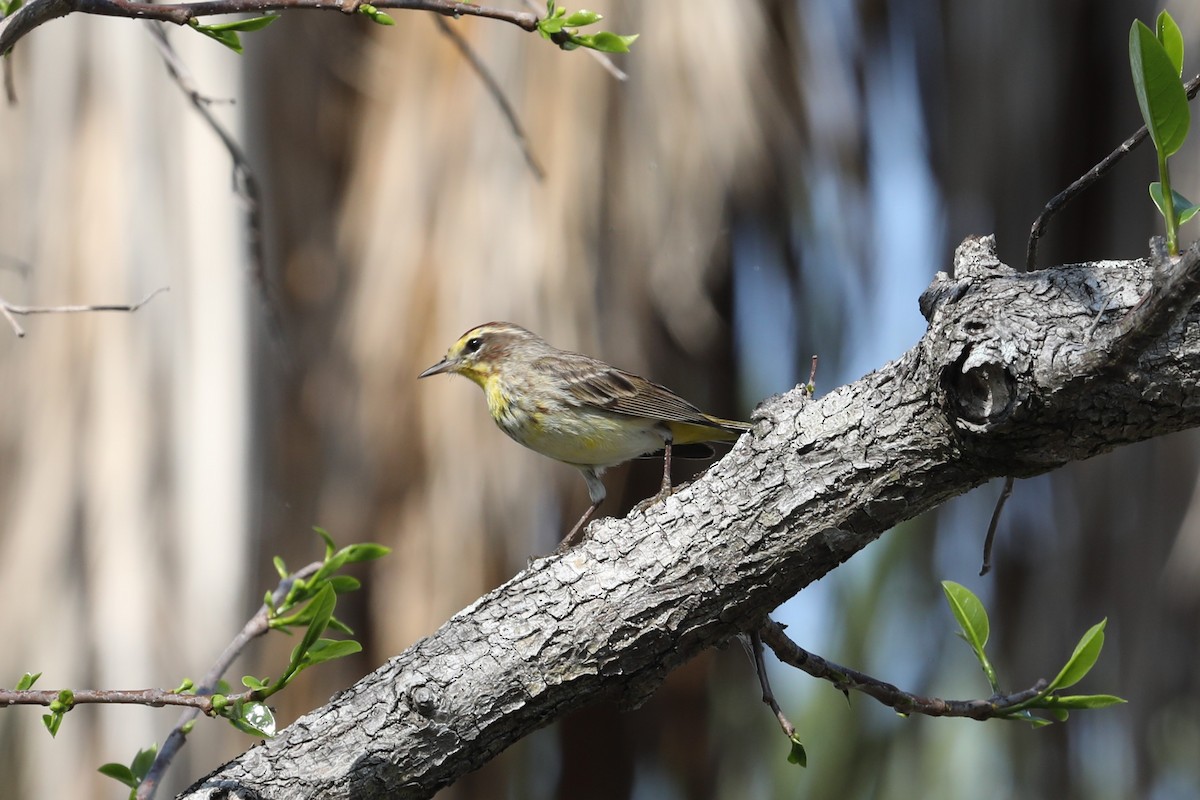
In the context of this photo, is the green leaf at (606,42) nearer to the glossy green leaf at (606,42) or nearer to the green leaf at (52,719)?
the glossy green leaf at (606,42)

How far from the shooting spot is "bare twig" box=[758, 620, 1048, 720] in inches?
73.0

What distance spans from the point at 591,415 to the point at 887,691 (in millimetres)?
1761

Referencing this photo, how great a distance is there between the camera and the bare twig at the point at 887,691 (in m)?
1.86

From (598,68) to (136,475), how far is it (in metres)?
2.65

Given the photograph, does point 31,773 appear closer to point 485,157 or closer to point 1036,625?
point 485,157

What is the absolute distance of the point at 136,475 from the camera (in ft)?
16.0

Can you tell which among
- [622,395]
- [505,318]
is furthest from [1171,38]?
[505,318]

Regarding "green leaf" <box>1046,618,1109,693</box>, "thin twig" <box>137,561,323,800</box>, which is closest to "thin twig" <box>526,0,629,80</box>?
"thin twig" <box>137,561,323,800</box>

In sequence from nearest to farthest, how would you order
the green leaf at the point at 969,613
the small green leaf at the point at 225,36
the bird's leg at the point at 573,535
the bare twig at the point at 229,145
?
the small green leaf at the point at 225,36, the green leaf at the point at 969,613, the bird's leg at the point at 573,535, the bare twig at the point at 229,145

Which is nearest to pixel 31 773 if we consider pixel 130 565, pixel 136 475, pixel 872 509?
pixel 130 565

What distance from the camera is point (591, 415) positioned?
3594 millimetres

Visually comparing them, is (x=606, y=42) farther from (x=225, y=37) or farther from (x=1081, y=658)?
(x=1081, y=658)

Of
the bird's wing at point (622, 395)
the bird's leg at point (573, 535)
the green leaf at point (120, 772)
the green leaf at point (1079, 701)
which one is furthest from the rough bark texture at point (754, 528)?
the bird's wing at point (622, 395)

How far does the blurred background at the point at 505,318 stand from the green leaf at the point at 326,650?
2307 millimetres
